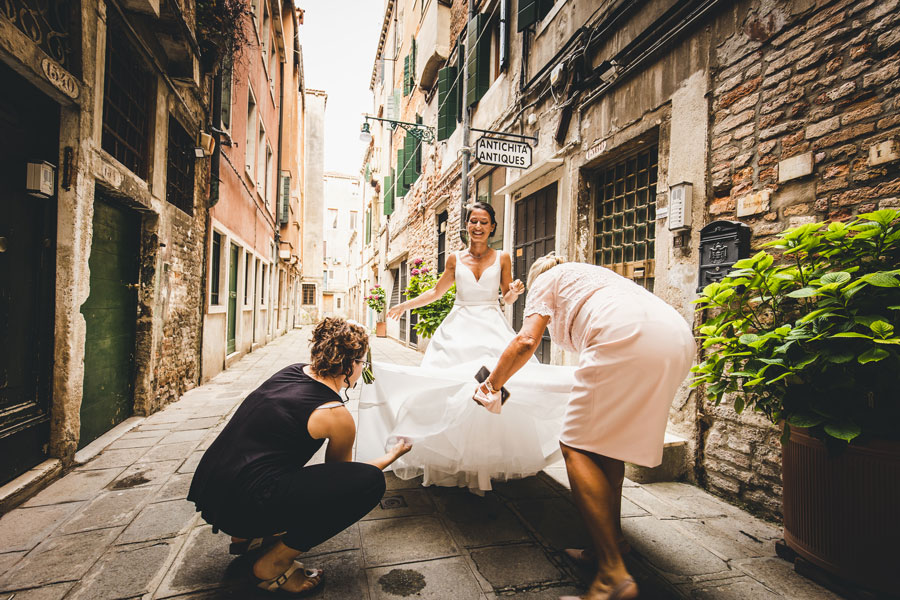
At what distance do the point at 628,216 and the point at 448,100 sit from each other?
597 centimetres

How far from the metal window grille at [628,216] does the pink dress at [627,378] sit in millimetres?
2251

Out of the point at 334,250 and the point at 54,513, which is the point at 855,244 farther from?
the point at 334,250

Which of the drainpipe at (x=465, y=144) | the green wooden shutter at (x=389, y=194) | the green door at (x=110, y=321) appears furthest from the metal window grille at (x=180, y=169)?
the green wooden shutter at (x=389, y=194)

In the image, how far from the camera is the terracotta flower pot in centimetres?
164

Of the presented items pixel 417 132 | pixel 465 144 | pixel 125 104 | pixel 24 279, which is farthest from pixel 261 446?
pixel 417 132

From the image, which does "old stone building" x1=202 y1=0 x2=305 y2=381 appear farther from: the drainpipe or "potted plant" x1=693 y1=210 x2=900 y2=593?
"potted plant" x1=693 y1=210 x2=900 y2=593

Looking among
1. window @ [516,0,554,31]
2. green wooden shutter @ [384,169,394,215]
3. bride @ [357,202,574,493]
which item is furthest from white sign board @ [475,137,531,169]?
green wooden shutter @ [384,169,394,215]

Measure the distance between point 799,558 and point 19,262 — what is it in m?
4.49

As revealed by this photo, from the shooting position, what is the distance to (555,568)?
6.33ft

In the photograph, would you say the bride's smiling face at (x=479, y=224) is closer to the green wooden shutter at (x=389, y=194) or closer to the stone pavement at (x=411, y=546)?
the stone pavement at (x=411, y=546)

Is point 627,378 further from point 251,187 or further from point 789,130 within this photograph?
point 251,187

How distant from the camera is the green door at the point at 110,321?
11.8ft

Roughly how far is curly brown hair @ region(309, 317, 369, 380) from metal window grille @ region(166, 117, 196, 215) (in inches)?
171

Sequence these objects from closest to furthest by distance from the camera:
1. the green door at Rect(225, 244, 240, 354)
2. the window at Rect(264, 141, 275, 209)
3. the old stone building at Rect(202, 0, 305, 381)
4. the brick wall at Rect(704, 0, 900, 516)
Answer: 1. the brick wall at Rect(704, 0, 900, 516)
2. the old stone building at Rect(202, 0, 305, 381)
3. the green door at Rect(225, 244, 240, 354)
4. the window at Rect(264, 141, 275, 209)
